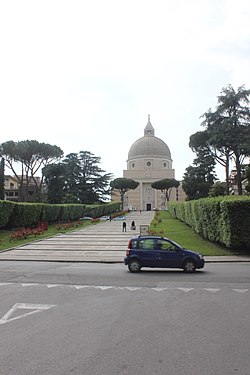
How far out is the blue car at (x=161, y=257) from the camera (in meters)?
12.9

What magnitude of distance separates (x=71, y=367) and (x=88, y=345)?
2.53 feet

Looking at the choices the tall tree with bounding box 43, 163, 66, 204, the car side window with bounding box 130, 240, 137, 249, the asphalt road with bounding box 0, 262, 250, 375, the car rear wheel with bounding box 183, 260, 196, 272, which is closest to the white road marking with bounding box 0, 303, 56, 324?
the asphalt road with bounding box 0, 262, 250, 375

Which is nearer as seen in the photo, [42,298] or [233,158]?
[42,298]

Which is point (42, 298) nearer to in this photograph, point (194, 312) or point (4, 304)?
point (4, 304)

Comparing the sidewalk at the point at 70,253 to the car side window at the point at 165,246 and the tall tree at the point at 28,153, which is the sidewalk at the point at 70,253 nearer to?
the car side window at the point at 165,246

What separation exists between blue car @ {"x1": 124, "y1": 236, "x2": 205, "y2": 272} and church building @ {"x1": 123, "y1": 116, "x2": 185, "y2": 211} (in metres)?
85.2

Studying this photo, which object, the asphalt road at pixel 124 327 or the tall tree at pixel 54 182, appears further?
the tall tree at pixel 54 182

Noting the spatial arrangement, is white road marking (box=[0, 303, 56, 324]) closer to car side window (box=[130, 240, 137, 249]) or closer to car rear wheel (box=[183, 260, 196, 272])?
car side window (box=[130, 240, 137, 249])

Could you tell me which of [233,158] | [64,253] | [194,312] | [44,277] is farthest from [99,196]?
[194,312]

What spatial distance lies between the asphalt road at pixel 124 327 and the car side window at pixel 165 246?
243cm

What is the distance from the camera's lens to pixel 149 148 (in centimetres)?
10581

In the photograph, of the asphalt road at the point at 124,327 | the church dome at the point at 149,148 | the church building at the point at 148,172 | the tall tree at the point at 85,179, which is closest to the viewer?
the asphalt road at the point at 124,327

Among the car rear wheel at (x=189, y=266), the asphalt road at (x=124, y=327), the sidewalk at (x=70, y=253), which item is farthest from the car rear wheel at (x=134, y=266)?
the sidewalk at (x=70, y=253)

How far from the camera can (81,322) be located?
6168 mm
